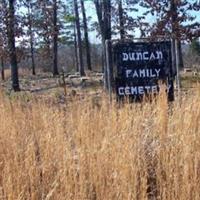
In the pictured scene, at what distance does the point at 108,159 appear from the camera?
364cm

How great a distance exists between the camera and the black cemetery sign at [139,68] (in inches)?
281

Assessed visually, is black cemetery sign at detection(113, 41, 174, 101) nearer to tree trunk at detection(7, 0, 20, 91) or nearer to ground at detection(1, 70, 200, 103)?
ground at detection(1, 70, 200, 103)

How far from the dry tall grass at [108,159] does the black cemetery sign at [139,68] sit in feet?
6.15

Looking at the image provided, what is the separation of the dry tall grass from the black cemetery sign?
1874 millimetres

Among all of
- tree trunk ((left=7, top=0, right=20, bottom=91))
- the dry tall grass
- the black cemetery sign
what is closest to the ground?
tree trunk ((left=7, top=0, right=20, bottom=91))

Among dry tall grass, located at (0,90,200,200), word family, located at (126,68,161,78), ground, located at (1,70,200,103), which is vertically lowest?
ground, located at (1,70,200,103)

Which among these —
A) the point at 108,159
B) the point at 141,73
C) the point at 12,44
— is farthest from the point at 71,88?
the point at 108,159

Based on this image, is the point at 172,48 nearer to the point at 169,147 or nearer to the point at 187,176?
the point at 169,147

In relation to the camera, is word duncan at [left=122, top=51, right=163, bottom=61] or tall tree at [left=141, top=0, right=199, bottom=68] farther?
tall tree at [left=141, top=0, right=199, bottom=68]

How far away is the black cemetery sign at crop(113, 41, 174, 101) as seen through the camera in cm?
713

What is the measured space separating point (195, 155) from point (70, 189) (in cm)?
96

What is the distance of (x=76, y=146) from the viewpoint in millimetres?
4340

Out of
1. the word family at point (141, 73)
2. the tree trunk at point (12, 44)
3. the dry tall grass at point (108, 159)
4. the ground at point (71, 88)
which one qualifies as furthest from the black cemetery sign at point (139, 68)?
the tree trunk at point (12, 44)

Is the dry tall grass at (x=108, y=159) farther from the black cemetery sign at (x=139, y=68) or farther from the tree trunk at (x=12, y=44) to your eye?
the tree trunk at (x=12, y=44)
